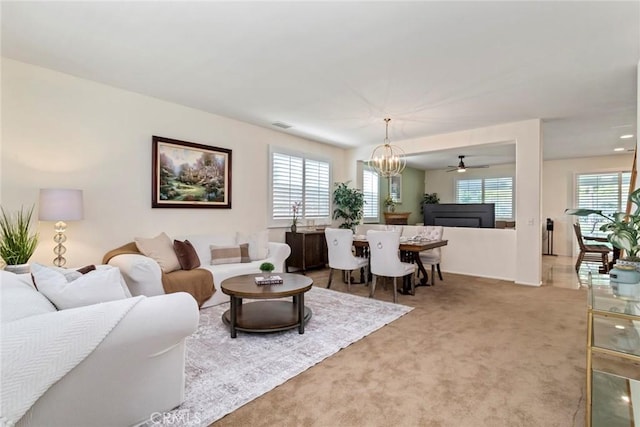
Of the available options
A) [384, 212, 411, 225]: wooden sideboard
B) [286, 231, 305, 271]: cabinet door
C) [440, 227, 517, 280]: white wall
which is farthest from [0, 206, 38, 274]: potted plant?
[384, 212, 411, 225]: wooden sideboard

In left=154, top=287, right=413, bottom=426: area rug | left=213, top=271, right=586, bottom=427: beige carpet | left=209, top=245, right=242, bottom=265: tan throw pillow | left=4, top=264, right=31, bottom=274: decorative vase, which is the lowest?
left=213, top=271, right=586, bottom=427: beige carpet

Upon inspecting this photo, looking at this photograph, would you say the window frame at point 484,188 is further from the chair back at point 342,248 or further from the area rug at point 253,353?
the area rug at point 253,353

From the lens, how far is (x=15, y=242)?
293 centimetres

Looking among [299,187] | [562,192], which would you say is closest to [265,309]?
[299,187]

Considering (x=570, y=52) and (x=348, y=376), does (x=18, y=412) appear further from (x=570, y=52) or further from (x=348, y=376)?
(x=570, y=52)

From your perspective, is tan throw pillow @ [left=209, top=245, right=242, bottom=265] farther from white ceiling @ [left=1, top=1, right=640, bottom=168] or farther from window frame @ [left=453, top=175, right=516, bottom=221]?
window frame @ [left=453, top=175, right=516, bottom=221]

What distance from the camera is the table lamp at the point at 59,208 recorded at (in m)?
3.04

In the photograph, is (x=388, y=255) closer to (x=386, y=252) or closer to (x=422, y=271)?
(x=386, y=252)

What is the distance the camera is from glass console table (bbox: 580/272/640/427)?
5.42 feet

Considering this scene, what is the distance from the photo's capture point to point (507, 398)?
2.02m

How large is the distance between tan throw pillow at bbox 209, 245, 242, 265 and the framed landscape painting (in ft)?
2.59

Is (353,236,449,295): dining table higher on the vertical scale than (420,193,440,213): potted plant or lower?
lower

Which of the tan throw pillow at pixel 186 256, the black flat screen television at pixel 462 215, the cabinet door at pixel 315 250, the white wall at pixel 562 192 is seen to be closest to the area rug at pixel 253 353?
the tan throw pillow at pixel 186 256

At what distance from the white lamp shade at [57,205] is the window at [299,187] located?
3.02 meters
